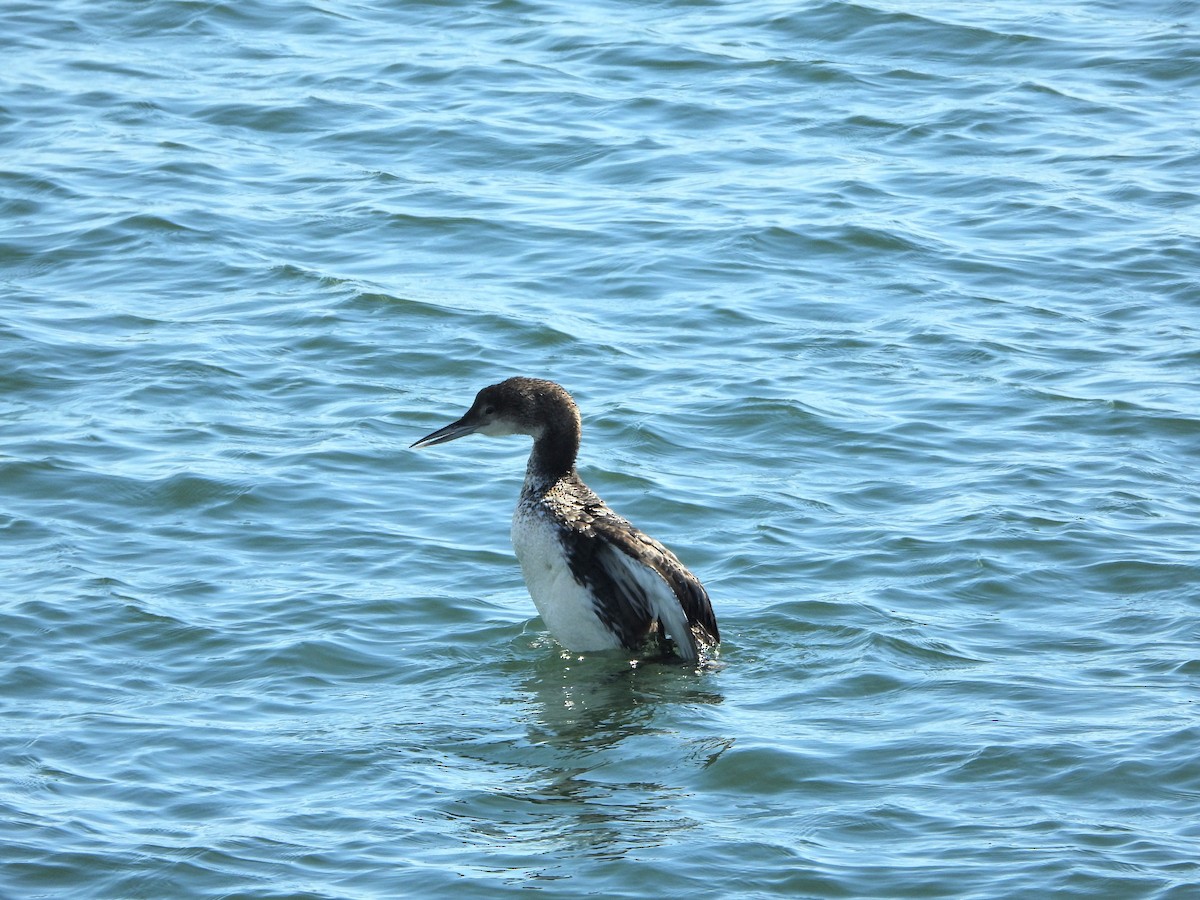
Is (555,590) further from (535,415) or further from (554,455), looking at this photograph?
(535,415)

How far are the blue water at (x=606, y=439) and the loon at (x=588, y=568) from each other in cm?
17

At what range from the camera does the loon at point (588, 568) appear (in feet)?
24.7

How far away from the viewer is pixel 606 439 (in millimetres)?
9633

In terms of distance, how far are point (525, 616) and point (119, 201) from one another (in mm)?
6060

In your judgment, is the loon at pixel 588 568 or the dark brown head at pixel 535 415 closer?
the loon at pixel 588 568

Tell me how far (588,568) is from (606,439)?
2.02 m

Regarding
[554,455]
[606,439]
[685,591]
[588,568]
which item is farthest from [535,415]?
[606,439]

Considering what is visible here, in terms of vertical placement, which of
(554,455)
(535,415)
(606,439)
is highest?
(535,415)

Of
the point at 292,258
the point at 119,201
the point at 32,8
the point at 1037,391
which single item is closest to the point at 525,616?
the point at 1037,391

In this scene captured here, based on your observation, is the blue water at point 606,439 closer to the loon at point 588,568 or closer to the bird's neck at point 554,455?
the loon at point 588,568

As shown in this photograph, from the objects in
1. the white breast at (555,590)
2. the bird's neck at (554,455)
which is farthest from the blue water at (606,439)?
the bird's neck at (554,455)

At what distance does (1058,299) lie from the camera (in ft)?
36.7

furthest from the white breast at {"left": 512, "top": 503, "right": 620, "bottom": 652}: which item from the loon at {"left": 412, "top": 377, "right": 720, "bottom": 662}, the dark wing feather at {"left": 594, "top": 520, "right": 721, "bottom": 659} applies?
the dark wing feather at {"left": 594, "top": 520, "right": 721, "bottom": 659}

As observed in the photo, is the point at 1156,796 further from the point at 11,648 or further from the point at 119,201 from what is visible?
the point at 119,201
